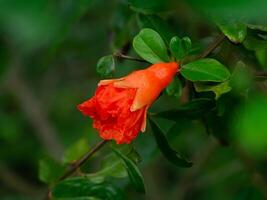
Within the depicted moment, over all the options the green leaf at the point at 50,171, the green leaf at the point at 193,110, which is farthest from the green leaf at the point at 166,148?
the green leaf at the point at 50,171

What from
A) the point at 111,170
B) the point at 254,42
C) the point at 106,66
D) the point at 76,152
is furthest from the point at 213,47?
the point at 76,152

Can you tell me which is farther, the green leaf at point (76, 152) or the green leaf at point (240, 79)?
the green leaf at point (76, 152)

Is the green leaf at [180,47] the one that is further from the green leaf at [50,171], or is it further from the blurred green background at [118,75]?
the green leaf at [50,171]

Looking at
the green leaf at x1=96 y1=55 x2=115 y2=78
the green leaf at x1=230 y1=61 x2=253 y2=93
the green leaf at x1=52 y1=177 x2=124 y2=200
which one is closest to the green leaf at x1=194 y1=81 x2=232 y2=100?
the green leaf at x1=230 y1=61 x2=253 y2=93

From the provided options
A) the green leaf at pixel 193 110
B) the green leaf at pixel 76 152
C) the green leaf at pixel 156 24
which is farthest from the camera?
the green leaf at pixel 76 152

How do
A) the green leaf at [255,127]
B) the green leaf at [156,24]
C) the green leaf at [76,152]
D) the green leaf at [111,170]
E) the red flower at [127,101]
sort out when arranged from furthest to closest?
1. the green leaf at [76,152]
2. the green leaf at [111,170]
3. the green leaf at [156,24]
4. the red flower at [127,101]
5. the green leaf at [255,127]

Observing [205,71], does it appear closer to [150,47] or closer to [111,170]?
[150,47]
